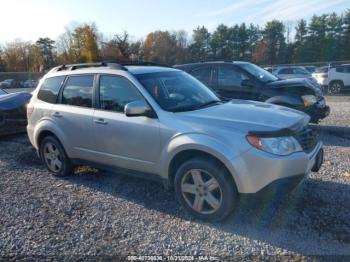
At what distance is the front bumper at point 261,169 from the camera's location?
352cm

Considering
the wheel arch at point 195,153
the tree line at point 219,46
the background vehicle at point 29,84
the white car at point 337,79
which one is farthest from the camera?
the tree line at point 219,46

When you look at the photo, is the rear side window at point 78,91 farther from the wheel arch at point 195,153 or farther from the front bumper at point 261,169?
the front bumper at point 261,169

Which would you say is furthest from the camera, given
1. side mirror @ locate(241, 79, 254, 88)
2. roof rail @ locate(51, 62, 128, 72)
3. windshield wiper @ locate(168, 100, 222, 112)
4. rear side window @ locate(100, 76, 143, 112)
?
side mirror @ locate(241, 79, 254, 88)

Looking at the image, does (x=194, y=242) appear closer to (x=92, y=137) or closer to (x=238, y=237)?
(x=238, y=237)

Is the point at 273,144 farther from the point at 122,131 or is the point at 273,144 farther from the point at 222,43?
the point at 222,43

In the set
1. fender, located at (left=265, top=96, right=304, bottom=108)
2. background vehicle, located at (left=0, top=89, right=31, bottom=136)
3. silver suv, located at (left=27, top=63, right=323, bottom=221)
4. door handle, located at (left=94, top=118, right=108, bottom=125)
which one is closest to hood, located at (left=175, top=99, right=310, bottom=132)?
silver suv, located at (left=27, top=63, right=323, bottom=221)

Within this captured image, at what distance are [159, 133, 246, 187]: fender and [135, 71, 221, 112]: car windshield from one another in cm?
48

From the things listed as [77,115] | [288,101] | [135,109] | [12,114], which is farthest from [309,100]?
[12,114]

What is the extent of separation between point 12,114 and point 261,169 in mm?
6979

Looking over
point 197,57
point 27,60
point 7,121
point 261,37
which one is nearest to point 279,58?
point 261,37

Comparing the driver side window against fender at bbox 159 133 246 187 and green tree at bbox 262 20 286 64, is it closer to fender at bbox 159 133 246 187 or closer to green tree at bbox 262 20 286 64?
fender at bbox 159 133 246 187

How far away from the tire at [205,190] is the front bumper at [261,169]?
0.17 metres

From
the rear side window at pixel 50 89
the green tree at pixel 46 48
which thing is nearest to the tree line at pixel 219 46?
the green tree at pixel 46 48

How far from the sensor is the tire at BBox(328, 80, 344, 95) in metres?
19.8
